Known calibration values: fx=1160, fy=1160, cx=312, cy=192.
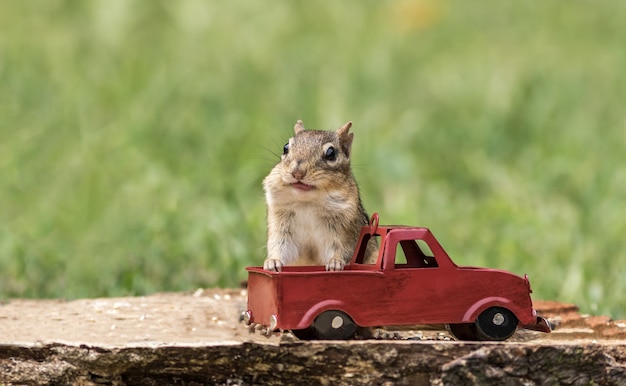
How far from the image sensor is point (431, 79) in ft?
38.6

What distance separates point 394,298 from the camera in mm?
4520

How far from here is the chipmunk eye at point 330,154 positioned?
5.11 meters

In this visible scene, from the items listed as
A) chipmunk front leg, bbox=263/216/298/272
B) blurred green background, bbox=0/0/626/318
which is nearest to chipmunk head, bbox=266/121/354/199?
chipmunk front leg, bbox=263/216/298/272

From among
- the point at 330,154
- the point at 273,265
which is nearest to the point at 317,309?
the point at 273,265

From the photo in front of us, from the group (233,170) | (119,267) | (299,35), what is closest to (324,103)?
(233,170)

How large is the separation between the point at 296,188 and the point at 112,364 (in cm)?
106

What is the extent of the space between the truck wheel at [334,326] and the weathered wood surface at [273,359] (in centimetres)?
8

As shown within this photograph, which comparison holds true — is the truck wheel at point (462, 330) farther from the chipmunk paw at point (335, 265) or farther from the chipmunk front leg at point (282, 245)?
the chipmunk front leg at point (282, 245)

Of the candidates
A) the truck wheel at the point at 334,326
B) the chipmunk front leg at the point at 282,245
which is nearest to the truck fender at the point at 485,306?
the truck wheel at the point at 334,326

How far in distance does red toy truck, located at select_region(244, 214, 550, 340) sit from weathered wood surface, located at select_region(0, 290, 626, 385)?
95 mm

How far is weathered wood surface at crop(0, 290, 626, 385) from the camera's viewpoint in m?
4.44

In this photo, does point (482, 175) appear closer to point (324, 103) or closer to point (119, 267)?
point (324, 103)

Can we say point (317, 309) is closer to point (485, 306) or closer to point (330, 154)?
point (485, 306)

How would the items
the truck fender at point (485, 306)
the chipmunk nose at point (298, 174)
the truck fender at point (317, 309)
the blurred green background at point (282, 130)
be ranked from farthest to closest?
1. the blurred green background at point (282, 130)
2. the chipmunk nose at point (298, 174)
3. the truck fender at point (485, 306)
4. the truck fender at point (317, 309)
